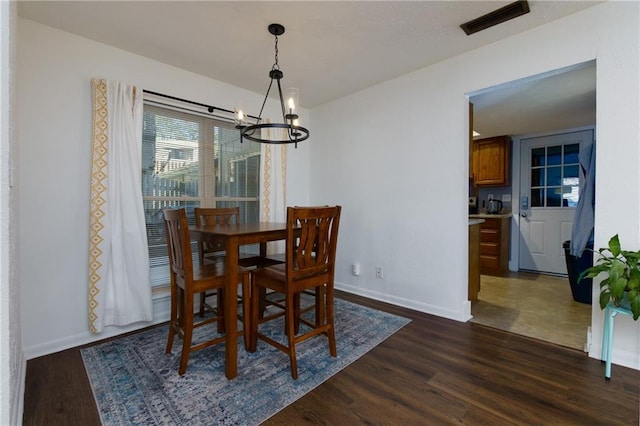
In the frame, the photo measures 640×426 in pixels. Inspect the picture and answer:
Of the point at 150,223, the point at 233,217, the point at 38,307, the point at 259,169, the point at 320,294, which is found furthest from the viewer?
the point at 259,169

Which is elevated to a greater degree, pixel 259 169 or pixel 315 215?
pixel 259 169

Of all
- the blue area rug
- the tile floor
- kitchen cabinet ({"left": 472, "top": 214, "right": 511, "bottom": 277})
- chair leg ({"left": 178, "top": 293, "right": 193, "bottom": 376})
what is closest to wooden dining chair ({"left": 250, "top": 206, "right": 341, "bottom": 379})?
the blue area rug

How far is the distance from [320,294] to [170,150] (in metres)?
2.01

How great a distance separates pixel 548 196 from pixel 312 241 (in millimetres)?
4556

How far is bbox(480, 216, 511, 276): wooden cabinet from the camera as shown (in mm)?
4445

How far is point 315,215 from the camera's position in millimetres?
1836

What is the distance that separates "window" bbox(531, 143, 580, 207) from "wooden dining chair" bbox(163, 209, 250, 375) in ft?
16.1

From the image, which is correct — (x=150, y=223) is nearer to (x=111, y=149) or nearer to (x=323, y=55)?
(x=111, y=149)

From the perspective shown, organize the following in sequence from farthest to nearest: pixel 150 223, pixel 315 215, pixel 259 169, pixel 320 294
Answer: pixel 259 169 → pixel 150 223 → pixel 320 294 → pixel 315 215

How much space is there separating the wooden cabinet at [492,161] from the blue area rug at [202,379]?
3707mm

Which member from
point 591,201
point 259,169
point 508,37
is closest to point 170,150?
point 259,169

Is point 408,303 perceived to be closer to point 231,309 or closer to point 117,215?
point 231,309

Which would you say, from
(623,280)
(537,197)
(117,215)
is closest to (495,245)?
(537,197)

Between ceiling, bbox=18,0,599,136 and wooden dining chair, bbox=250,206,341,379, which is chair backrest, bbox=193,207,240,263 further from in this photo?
ceiling, bbox=18,0,599,136
